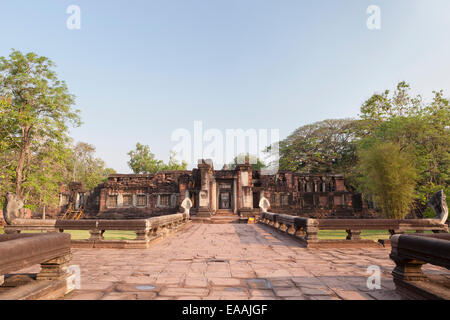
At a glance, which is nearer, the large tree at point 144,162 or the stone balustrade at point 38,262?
the stone balustrade at point 38,262

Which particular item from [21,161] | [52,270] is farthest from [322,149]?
[52,270]

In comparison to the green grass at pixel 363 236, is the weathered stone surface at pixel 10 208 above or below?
above

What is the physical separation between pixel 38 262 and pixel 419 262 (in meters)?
4.67

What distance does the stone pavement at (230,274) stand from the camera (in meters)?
3.42

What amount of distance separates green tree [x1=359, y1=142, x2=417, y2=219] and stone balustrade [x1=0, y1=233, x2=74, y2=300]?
681 inches

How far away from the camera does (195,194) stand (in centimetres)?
2455

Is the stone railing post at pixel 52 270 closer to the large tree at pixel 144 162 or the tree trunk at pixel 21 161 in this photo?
the tree trunk at pixel 21 161

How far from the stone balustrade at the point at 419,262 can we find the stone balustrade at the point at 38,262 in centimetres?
429

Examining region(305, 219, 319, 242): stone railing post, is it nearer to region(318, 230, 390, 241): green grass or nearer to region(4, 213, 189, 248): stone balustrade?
region(318, 230, 390, 241): green grass

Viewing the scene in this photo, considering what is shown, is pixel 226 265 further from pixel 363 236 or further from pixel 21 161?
pixel 21 161

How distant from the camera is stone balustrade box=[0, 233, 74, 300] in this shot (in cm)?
255

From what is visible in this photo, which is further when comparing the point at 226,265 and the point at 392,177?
the point at 392,177

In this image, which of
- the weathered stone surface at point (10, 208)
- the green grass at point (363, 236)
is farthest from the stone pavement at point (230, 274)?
the green grass at point (363, 236)

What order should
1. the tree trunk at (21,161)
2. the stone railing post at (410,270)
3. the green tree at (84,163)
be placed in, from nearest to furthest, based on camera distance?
the stone railing post at (410,270), the tree trunk at (21,161), the green tree at (84,163)
